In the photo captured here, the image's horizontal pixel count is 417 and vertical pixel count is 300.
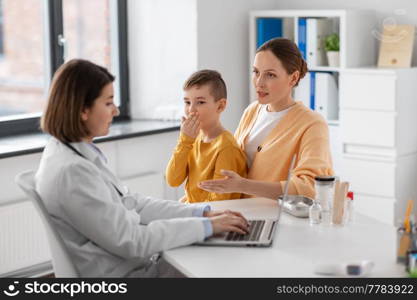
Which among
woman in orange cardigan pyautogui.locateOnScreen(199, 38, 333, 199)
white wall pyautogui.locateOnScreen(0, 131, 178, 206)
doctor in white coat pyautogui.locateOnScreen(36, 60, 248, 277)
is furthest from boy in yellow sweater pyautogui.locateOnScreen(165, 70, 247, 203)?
white wall pyautogui.locateOnScreen(0, 131, 178, 206)

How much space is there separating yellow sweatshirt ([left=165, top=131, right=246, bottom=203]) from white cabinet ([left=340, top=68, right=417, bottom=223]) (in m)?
1.72

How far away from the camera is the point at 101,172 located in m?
2.21

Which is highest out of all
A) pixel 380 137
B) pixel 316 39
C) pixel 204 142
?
pixel 316 39

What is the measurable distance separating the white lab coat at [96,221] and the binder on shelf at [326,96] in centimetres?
256

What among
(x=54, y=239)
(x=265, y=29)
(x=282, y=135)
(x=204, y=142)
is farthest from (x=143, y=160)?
(x=54, y=239)

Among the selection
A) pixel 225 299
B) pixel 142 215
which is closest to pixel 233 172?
pixel 142 215

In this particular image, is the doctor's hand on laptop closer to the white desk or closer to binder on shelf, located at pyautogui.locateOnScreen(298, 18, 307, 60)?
the white desk

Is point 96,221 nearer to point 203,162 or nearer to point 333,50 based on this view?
point 203,162

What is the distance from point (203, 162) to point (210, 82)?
306 millimetres

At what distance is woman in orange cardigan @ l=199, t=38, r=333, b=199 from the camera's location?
8.79 feet

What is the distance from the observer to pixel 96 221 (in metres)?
2.10

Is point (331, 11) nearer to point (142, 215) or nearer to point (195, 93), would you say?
point (195, 93)

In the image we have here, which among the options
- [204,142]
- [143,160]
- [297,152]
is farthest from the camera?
[143,160]

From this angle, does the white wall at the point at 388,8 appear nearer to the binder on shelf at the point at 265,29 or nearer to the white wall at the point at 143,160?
the binder on shelf at the point at 265,29
